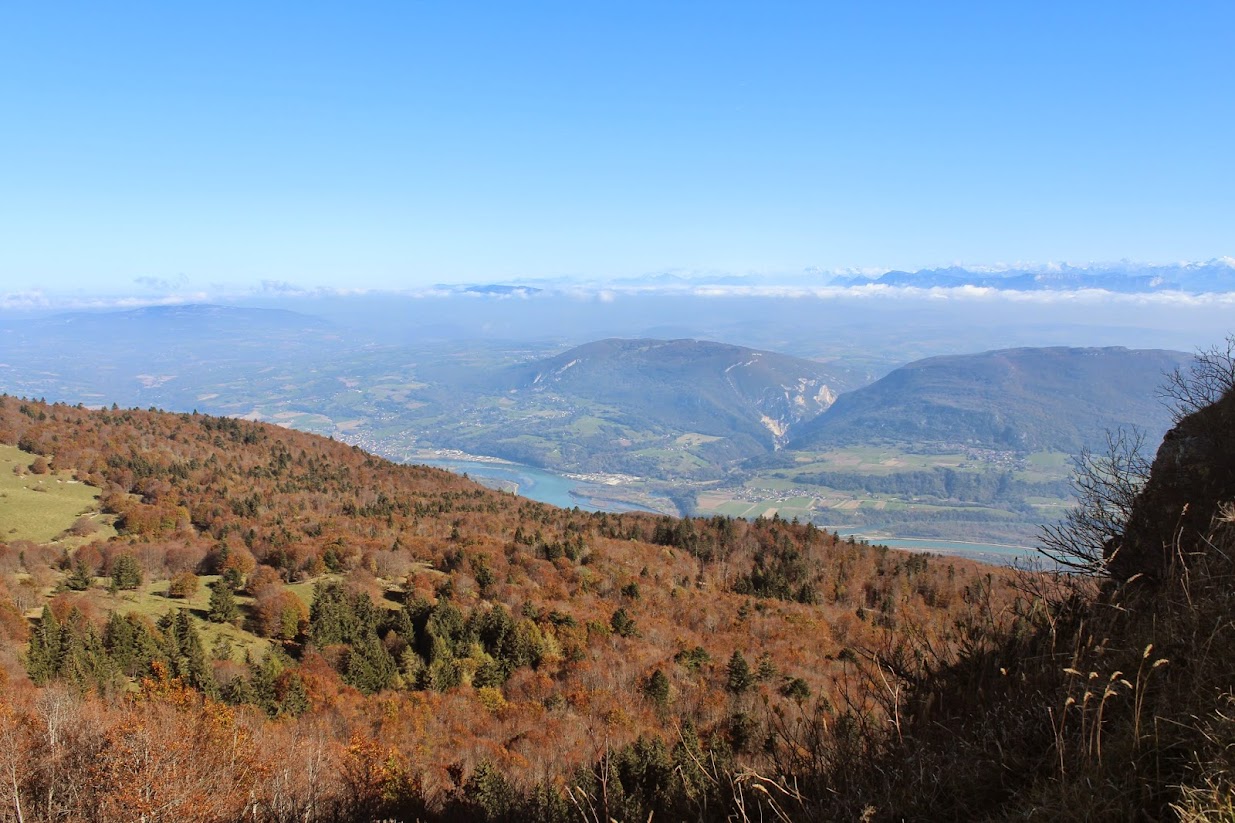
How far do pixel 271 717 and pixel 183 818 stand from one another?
1191 centimetres

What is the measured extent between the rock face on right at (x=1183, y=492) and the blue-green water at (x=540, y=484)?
363ft

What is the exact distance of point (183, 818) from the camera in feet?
29.7

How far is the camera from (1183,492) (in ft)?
25.8

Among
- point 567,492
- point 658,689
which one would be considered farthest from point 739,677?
point 567,492

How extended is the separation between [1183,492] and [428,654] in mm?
24213

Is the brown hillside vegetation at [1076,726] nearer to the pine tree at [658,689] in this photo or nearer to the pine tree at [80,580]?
the pine tree at [658,689]

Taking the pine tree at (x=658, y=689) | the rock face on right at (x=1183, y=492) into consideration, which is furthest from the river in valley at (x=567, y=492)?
the rock face on right at (x=1183, y=492)

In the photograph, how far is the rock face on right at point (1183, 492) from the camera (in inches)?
258

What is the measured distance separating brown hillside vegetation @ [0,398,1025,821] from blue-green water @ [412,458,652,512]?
75.2 m

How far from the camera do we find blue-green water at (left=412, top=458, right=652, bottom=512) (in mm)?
128000

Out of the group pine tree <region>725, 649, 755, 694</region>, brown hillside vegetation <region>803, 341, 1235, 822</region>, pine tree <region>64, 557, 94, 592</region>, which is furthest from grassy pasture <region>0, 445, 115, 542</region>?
brown hillside vegetation <region>803, 341, 1235, 822</region>

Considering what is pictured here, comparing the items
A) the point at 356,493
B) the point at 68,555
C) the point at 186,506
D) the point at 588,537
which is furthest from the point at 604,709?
the point at 356,493

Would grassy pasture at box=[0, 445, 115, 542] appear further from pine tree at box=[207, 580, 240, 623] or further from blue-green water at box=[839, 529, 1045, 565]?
blue-green water at box=[839, 529, 1045, 565]

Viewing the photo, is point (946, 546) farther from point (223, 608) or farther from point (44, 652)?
point (44, 652)
